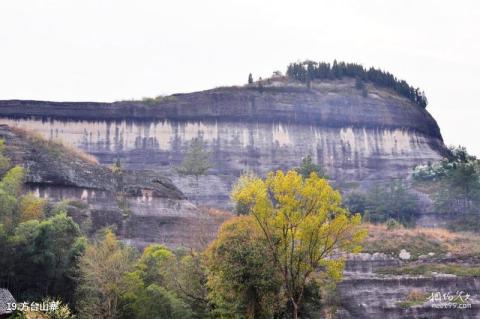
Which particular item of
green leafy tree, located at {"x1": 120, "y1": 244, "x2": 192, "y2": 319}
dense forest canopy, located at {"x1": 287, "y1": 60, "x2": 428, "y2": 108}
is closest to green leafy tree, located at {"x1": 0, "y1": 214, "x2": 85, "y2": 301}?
green leafy tree, located at {"x1": 120, "y1": 244, "x2": 192, "y2": 319}

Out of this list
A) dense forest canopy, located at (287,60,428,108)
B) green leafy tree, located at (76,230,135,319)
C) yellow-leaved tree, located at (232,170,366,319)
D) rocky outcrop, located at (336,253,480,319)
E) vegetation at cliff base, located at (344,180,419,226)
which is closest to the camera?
yellow-leaved tree, located at (232,170,366,319)

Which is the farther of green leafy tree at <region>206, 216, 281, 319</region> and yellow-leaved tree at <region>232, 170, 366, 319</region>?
green leafy tree at <region>206, 216, 281, 319</region>

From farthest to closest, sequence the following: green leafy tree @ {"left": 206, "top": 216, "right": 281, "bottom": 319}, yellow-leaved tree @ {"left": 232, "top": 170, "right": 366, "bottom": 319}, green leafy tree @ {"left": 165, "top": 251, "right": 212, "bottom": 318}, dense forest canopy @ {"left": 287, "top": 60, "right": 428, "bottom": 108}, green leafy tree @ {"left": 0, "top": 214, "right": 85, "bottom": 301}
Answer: dense forest canopy @ {"left": 287, "top": 60, "right": 428, "bottom": 108} < green leafy tree @ {"left": 0, "top": 214, "right": 85, "bottom": 301} < green leafy tree @ {"left": 165, "top": 251, "right": 212, "bottom": 318} < green leafy tree @ {"left": 206, "top": 216, "right": 281, "bottom": 319} < yellow-leaved tree @ {"left": 232, "top": 170, "right": 366, "bottom": 319}

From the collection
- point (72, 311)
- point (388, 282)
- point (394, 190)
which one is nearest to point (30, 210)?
point (72, 311)

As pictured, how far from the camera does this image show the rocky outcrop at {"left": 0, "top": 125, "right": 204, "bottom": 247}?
4334 centimetres

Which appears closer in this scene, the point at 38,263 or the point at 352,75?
the point at 38,263

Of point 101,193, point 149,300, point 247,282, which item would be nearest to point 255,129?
point 101,193

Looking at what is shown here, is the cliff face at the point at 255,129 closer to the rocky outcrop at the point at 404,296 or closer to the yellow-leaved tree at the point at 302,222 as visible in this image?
the rocky outcrop at the point at 404,296

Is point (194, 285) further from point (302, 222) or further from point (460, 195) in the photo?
point (460, 195)

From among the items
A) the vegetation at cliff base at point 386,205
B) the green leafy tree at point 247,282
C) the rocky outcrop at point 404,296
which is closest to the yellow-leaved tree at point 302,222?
the green leafy tree at point 247,282

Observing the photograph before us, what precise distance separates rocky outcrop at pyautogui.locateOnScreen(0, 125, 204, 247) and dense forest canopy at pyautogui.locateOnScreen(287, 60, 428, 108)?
33.7 meters

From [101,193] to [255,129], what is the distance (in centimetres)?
2841

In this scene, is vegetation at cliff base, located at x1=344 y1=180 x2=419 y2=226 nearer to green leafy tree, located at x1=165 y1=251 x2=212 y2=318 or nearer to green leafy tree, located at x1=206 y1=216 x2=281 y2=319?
green leafy tree, located at x1=165 y1=251 x2=212 y2=318

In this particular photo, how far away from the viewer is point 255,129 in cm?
7056
